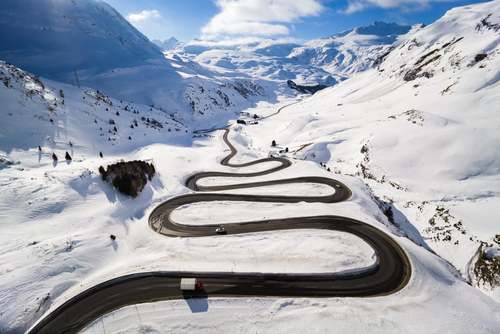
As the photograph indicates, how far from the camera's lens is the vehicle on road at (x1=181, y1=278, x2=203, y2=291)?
24.4 meters

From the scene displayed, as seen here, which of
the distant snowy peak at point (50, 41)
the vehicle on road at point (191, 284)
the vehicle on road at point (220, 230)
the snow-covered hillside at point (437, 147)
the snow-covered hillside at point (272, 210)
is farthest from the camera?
the distant snowy peak at point (50, 41)

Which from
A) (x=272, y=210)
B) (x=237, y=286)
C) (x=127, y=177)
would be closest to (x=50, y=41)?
(x=127, y=177)

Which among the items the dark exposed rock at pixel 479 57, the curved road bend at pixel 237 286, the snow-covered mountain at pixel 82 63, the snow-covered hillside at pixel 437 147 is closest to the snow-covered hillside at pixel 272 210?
the snow-covered hillside at pixel 437 147

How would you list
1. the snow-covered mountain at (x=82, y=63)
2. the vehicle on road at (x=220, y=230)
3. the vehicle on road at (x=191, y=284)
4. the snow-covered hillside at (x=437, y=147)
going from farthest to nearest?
1. the snow-covered mountain at (x=82, y=63)
2. the snow-covered hillside at (x=437, y=147)
3. the vehicle on road at (x=220, y=230)
4. the vehicle on road at (x=191, y=284)

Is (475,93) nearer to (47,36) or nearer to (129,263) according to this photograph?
(129,263)

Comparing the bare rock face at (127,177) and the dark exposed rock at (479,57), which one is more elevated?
the dark exposed rock at (479,57)

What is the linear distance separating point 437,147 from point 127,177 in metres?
62.6

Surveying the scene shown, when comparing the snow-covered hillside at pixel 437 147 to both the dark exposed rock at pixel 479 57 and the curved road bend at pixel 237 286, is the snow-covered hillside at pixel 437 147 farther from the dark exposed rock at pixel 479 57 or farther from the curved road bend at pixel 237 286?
the curved road bend at pixel 237 286

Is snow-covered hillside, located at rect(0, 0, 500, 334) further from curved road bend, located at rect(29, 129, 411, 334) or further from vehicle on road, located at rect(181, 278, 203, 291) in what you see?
vehicle on road, located at rect(181, 278, 203, 291)

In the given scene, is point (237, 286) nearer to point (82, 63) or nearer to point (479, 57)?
point (479, 57)

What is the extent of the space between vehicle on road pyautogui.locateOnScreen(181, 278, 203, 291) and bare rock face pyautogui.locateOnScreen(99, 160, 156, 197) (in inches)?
889

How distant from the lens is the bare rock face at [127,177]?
42.6 meters

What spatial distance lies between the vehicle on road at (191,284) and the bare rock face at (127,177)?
22.6 meters

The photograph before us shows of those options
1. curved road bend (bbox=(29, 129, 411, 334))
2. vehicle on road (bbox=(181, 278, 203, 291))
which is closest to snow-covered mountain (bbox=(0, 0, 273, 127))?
curved road bend (bbox=(29, 129, 411, 334))
